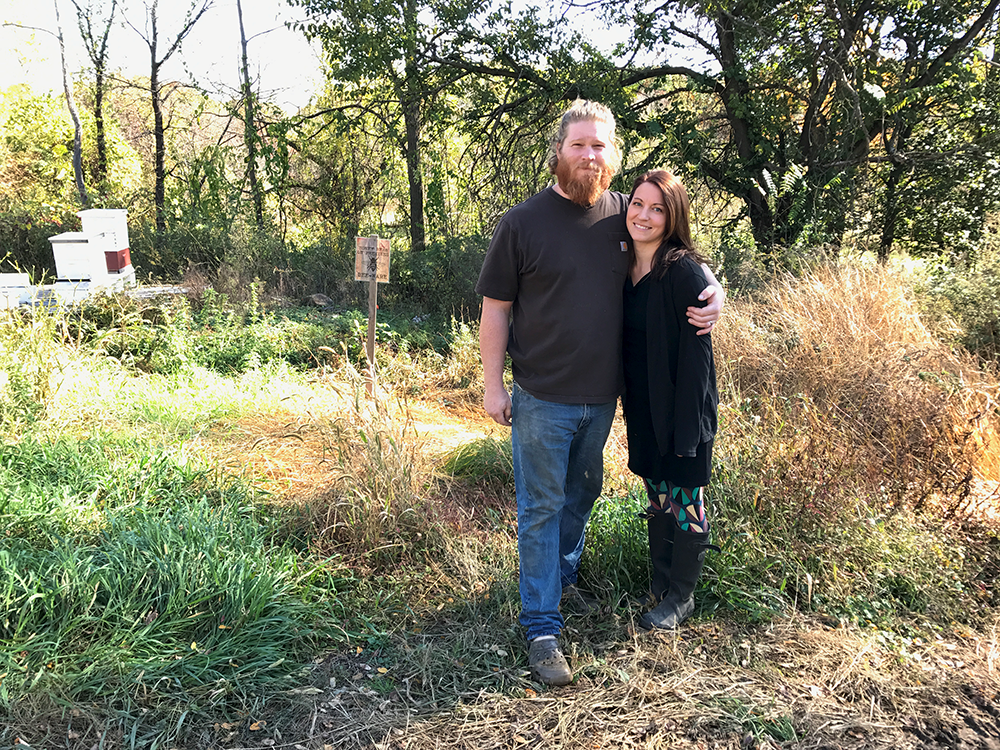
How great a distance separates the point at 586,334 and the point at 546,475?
22.2 inches

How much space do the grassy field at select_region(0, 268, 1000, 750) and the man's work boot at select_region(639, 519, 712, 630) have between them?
0.09 meters

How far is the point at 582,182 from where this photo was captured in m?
2.59

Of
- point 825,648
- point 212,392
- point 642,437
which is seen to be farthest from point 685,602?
point 212,392

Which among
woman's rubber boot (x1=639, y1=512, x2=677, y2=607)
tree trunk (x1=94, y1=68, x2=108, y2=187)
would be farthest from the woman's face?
tree trunk (x1=94, y1=68, x2=108, y2=187)

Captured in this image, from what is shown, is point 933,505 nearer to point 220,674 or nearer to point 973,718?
point 973,718

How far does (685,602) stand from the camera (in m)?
2.95

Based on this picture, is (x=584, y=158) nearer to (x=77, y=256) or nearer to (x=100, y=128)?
(x=77, y=256)

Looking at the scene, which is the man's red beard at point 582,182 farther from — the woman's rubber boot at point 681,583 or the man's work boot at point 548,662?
the man's work boot at point 548,662

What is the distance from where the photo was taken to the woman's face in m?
2.61

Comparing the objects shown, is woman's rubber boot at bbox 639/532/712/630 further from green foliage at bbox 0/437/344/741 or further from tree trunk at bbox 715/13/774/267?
tree trunk at bbox 715/13/774/267

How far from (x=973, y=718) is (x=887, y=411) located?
1912 mm

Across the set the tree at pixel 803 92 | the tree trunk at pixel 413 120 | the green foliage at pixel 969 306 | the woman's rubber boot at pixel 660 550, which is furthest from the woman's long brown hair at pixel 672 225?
the tree trunk at pixel 413 120

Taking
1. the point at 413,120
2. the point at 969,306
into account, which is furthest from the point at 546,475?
the point at 413,120

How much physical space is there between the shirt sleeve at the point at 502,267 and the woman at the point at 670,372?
46cm
